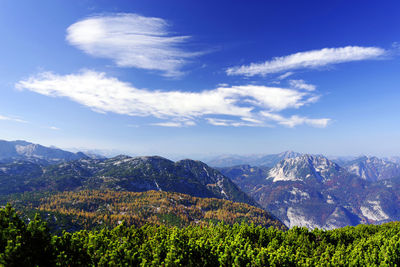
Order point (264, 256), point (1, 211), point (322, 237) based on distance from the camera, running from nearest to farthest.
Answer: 1. point (1, 211)
2. point (264, 256)
3. point (322, 237)

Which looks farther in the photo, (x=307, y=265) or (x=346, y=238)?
(x=346, y=238)

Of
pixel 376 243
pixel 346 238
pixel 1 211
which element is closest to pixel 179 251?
pixel 1 211

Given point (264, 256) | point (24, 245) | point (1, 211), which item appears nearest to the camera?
point (24, 245)

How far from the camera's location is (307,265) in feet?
102

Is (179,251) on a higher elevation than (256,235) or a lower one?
higher

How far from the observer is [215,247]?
39.7 m

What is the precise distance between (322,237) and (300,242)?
15.7 metres

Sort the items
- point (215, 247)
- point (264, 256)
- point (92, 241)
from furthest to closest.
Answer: point (215, 247) → point (92, 241) → point (264, 256)

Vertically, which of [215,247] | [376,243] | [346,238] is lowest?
[346,238]

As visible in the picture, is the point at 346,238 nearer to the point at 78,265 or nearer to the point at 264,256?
the point at 264,256

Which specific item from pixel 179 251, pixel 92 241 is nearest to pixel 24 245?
pixel 92 241

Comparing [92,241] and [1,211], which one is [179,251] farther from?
[1,211]

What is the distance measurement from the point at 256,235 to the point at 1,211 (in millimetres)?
64139

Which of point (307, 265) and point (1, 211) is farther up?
→ point (1, 211)
